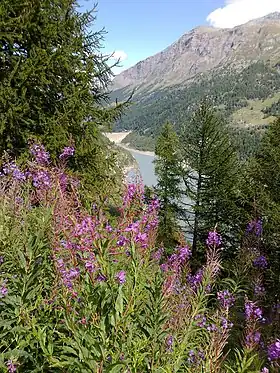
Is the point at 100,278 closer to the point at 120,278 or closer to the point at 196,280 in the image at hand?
the point at 120,278

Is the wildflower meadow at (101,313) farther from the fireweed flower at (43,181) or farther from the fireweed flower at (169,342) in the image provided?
the fireweed flower at (43,181)

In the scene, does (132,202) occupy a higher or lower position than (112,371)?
higher

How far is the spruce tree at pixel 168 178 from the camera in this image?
23562 millimetres

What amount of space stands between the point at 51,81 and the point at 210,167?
1256cm

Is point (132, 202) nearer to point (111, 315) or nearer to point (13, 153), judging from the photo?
point (111, 315)

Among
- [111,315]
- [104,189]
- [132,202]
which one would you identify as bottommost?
[104,189]

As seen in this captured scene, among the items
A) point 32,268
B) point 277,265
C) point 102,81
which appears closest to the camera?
point 32,268

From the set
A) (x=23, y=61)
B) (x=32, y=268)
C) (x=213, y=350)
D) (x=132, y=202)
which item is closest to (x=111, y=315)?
(x=213, y=350)

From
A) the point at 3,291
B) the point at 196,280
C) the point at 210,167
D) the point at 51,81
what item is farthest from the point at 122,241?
the point at 210,167

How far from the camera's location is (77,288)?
8.31 feet

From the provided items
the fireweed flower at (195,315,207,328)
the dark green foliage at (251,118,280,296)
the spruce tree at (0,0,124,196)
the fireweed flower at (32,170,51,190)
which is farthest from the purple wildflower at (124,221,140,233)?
the dark green foliage at (251,118,280,296)

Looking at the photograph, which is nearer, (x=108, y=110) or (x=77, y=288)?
(x=77, y=288)

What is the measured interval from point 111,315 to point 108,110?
10210mm

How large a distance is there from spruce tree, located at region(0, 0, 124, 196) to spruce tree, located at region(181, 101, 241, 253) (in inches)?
398
